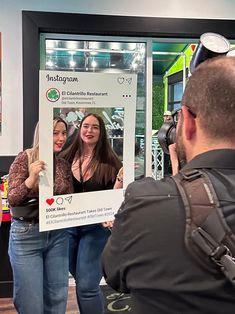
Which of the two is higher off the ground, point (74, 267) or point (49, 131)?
point (49, 131)

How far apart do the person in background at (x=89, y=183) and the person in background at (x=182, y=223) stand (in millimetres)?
1111

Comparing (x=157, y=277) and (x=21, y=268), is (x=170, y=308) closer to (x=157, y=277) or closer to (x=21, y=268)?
(x=157, y=277)

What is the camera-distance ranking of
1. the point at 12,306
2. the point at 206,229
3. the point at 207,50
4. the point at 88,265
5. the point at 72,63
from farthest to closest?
1. the point at 72,63
2. the point at 12,306
3. the point at 88,265
4. the point at 207,50
5. the point at 206,229

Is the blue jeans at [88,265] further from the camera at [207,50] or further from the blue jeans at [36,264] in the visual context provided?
the camera at [207,50]

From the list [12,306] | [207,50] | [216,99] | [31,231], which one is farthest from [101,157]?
[12,306]

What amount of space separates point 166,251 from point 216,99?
30 centimetres

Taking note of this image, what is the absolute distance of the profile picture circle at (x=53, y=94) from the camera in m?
1.71

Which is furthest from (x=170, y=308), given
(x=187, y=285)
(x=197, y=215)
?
(x=197, y=215)

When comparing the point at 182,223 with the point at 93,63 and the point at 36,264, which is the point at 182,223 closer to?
the point at 36,264

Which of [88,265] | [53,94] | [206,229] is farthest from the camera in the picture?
[88,265]

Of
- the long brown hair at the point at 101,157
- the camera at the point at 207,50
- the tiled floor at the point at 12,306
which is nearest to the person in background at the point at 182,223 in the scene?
the camera at the point at 207,50

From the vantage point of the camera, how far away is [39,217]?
174cm

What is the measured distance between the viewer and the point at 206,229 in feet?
2.15

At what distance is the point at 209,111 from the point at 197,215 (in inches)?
Answer: 8.1
